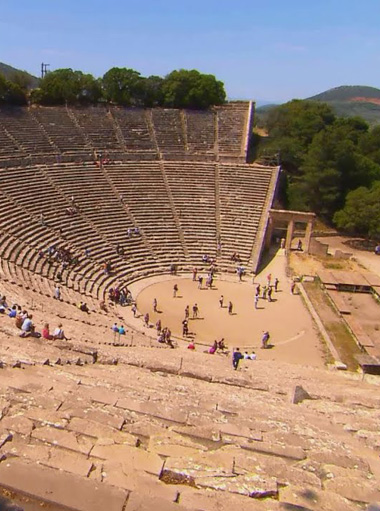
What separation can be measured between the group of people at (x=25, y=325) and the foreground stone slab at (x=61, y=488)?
7474mm

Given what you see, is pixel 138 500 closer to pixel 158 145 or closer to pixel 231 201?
pixel 231 201

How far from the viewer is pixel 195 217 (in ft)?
103

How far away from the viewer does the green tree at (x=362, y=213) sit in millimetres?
34375

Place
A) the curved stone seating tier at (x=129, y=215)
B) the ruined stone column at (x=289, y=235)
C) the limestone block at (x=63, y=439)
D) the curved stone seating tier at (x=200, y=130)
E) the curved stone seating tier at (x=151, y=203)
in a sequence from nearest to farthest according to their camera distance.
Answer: the limestone block at (x=63, y=439), the curved stone seating tier at (x=129, y=215), the curved stone seating tier at (x=151, y=203), the ruined stone column at (x=289, y=235), the curved stone seating tier at (x=200, y=130)

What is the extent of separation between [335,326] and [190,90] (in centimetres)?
3011

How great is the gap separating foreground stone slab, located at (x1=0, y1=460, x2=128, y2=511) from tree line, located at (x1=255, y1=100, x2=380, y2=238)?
109 feet

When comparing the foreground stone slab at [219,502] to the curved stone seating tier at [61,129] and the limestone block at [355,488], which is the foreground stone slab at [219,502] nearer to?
the limestone block at [355,488]

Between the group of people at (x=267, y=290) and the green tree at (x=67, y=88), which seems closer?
the group of people at (x=267, y=290)

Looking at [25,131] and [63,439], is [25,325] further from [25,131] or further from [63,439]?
[25,131]

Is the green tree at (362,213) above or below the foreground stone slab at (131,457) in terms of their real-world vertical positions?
below

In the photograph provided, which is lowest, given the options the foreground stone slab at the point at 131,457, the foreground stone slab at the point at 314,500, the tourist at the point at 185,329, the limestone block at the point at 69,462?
the tourist at the point at 185,329

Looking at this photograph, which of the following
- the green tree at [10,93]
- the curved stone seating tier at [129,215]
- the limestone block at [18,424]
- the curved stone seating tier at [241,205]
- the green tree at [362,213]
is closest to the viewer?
the limestone block at [18,424]

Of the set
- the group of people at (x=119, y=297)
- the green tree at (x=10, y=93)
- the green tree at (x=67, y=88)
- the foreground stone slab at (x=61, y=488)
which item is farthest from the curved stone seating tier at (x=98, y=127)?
the foreground stone slab at (x=61, y=488)

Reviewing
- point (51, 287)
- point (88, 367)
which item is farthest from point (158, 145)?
point (88, 367)
